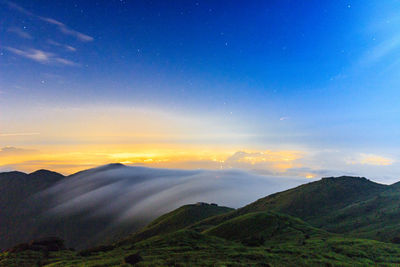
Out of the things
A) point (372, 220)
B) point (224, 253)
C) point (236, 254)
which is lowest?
point (372, 220)

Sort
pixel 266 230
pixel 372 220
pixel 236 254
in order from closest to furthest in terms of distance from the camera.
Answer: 1. pixel 236 254
2. pixel 266 230
3. pixel 372 220

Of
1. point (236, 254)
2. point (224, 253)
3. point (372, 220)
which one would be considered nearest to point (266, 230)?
point (224, 253)

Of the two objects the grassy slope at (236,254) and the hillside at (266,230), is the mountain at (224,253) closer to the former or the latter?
the grassy slope at (236,254)

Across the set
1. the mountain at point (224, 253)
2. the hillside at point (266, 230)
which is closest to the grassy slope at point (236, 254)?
the mountain at point (224, 253)

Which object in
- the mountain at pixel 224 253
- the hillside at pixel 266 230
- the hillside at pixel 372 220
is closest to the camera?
the mountain at pixel 224 253

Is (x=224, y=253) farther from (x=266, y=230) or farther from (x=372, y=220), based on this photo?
(x=372, y=220)

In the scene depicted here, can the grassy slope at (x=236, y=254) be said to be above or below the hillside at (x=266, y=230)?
above

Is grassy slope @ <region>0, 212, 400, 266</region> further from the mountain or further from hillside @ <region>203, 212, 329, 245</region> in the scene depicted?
hillside @ <region>203, 212, 329, 245</region>

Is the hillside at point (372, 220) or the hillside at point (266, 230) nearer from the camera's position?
the hillside at point (266, 230)

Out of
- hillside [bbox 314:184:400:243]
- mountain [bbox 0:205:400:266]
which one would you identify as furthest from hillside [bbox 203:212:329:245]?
hillside [bbox 314:184:400:243]

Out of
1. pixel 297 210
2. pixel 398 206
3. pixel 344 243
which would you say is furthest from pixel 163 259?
pixel 297 210

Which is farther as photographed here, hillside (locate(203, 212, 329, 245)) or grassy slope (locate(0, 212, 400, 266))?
hillside (locate(203, 212, 329, 245))

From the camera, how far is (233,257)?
54.9 meters

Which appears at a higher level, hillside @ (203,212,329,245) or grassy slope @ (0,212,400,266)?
grassy slope @ (0,212,400,266)
